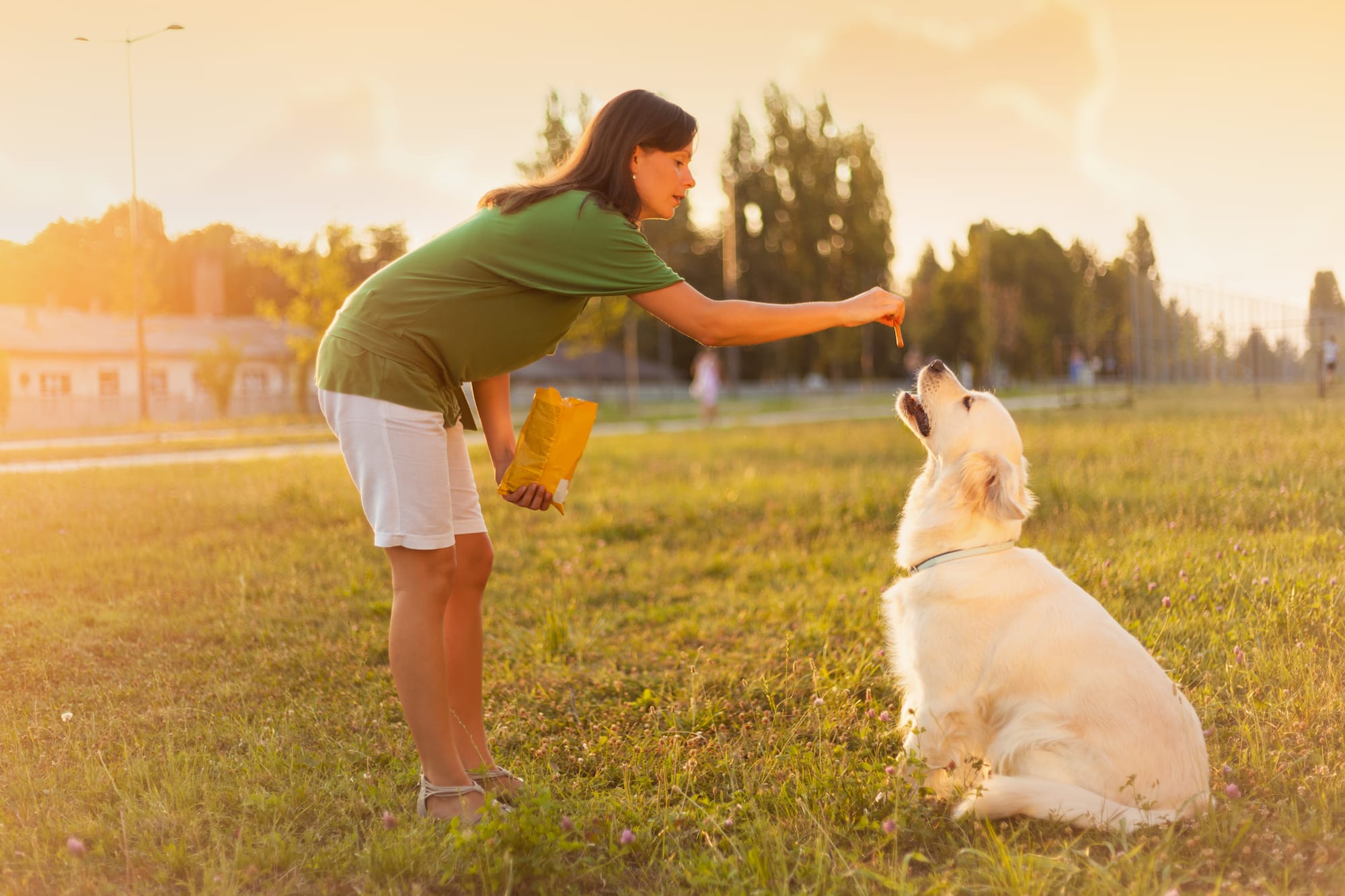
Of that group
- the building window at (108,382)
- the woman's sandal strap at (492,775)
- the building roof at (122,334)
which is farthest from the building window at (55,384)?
the woman's sandal strap at (492,775)

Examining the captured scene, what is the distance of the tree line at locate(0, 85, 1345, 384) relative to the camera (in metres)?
25.7

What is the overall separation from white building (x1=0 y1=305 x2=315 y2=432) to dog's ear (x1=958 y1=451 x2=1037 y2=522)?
29.4 metres

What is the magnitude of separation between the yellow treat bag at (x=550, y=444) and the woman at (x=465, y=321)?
0.28 ft

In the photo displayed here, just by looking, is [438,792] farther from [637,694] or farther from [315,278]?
[315,278]

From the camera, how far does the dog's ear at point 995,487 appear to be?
123 inches

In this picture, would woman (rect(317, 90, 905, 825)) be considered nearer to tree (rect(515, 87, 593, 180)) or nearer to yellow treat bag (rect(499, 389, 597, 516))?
yellow treat bag (rect(499, 389, 597, 516))

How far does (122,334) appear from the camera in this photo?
124 feet

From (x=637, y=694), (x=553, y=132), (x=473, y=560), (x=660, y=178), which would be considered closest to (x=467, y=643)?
(x=473, y=560)

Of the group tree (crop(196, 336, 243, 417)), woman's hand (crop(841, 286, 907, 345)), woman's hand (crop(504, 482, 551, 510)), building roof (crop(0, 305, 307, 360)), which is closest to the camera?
woman's hand (crop(841, 286, 907, 345))

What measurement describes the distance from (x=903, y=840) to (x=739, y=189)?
4813 centimetres

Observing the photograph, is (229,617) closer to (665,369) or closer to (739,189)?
(739,189)

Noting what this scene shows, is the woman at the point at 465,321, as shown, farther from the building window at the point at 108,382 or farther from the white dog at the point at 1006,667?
the building window at the point at 108,382

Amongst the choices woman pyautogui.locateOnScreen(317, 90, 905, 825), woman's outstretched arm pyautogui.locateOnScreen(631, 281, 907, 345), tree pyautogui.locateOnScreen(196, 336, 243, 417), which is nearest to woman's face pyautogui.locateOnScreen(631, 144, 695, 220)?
woman pyautogui.locateOnScreen(317, 90, 905, 825)

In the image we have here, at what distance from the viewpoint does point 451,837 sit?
2590 mm
